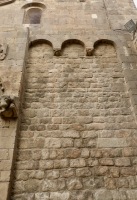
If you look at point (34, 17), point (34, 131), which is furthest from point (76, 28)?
point (34, 131)

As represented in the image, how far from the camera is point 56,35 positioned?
6.09 m

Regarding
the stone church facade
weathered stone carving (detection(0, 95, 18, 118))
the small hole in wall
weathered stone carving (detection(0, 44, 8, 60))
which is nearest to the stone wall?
the stone church facade

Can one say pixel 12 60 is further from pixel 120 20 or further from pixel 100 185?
pixel 120 20

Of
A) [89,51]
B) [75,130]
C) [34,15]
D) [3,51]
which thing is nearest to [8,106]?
[75,130]

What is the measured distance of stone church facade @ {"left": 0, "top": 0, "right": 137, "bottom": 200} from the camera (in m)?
3.58

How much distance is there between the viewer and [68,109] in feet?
15.0

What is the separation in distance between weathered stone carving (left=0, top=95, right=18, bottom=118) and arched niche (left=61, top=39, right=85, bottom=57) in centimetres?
247

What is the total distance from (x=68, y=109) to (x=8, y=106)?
4.47 feet

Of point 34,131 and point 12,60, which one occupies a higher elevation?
point 12,60

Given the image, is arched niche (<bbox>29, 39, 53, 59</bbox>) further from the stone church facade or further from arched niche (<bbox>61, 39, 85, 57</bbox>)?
arched niche (<bbox>61, 39, 85, 57</bbox>)

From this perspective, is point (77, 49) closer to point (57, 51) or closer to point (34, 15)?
point (57, 51)

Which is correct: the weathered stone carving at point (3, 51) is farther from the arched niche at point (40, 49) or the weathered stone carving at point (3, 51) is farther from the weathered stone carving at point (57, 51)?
the weathered stone carving at point (57, 51)

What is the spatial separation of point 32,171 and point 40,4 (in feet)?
21.6

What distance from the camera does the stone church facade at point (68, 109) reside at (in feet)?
11.7
